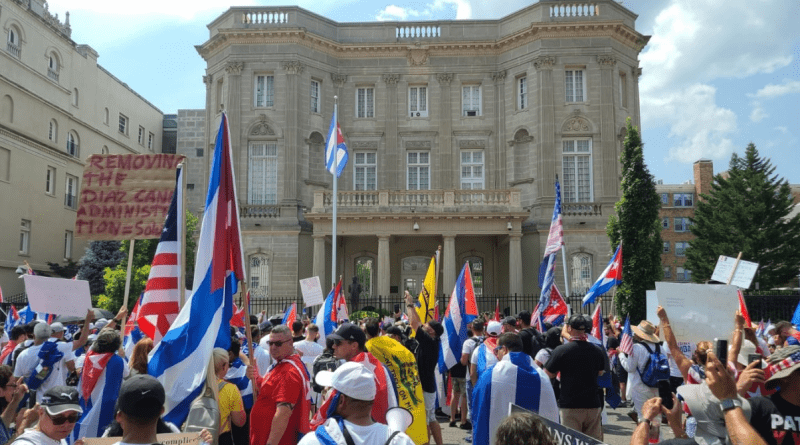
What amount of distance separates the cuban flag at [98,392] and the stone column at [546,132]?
1070 inches

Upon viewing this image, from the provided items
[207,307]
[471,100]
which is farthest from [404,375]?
[471,100]

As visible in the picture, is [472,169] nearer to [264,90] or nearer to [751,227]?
[264,90]

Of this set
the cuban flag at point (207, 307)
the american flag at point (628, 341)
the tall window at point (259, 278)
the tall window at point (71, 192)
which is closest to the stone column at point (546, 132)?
the tall window at point (259, 278)

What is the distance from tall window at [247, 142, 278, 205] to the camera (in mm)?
33125

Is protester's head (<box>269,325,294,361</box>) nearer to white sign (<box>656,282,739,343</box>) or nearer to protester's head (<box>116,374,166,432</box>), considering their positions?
protester's head (<box>116,374,166,432</box>)

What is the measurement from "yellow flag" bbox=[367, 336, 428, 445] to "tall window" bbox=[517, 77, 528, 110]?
91.5 feet

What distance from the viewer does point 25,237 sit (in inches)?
1499

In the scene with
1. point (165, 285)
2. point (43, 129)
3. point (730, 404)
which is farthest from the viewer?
point (43, 129)

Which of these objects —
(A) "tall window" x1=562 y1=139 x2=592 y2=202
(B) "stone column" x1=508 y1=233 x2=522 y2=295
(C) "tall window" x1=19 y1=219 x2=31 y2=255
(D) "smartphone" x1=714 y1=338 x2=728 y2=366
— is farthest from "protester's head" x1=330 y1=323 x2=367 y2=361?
(C) "tall window" x1=19 y1=219 x2=31 y2=255

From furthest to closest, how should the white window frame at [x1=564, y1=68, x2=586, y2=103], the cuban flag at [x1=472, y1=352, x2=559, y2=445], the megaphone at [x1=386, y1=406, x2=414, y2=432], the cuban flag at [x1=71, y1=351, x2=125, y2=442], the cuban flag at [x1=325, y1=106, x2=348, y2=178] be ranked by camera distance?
the white window frame at [x1=564, y1=68, x2=586, y2=103] → the cuban flag at [x1=325, y1=106, x2=348, y2=178] → the cuban flag at [x1=71, y1=351, x2=125, y2=442] → the cuban flag at [x1=472, y1=352, x2=559, y2=445] → the megaphone at [x1=386, y1=406, x2=414, y2=432]

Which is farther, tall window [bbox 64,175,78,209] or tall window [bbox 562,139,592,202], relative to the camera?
tall window [bbox 64,175,78,209]

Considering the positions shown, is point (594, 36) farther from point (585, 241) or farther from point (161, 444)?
point (161, 444)

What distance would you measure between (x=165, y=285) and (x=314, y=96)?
1111 inches

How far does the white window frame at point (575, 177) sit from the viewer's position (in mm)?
32469
